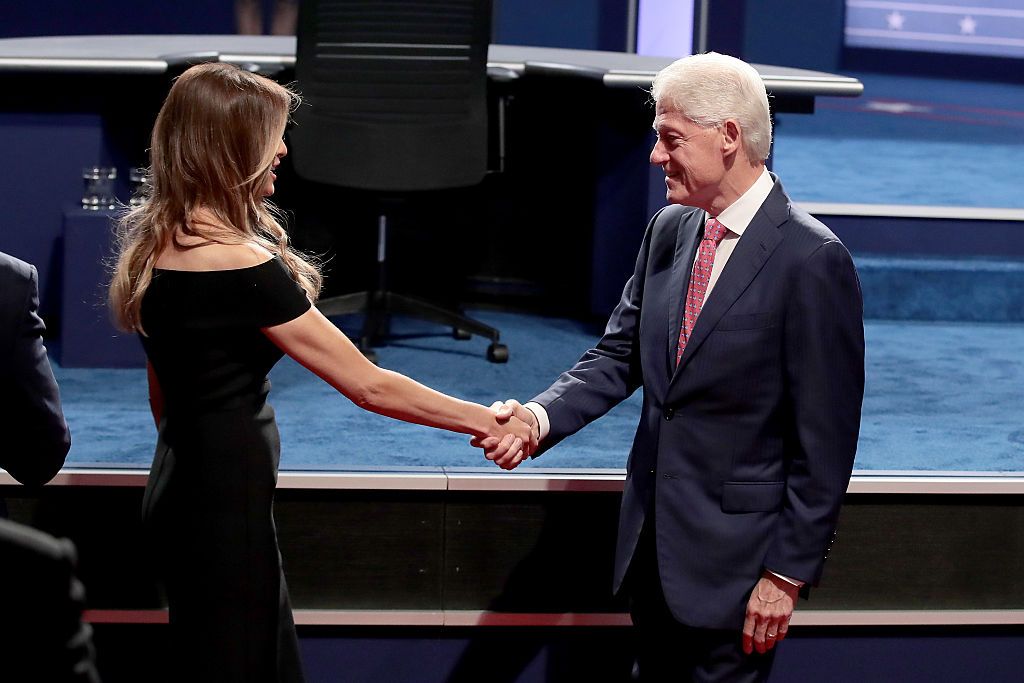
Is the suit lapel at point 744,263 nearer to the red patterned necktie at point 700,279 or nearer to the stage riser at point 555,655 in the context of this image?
the red patterned necktie at point 700,279

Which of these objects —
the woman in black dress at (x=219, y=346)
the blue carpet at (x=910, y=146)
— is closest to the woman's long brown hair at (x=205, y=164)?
the woman in black dress at (x=219, y=346)

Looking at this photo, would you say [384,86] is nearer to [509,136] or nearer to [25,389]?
[509,136]

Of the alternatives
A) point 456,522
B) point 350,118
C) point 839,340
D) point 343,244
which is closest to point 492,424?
point 456,522

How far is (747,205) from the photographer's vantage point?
191 centimetres

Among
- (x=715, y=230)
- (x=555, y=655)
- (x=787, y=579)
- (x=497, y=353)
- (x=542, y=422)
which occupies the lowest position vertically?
(x=555, y=655)

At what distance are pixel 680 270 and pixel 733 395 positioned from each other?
212mm

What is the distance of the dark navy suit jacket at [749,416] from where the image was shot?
1.84 metres

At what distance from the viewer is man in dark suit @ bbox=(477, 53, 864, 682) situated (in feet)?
6.05

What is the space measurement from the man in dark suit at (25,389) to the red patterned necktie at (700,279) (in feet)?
2.91

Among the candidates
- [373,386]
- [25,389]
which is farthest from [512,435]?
[25,389]

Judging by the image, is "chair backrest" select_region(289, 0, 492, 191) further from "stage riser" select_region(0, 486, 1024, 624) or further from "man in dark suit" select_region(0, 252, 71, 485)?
"man in dark suit" select_region(0, 252, 71, 485)

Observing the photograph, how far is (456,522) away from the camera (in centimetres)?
265

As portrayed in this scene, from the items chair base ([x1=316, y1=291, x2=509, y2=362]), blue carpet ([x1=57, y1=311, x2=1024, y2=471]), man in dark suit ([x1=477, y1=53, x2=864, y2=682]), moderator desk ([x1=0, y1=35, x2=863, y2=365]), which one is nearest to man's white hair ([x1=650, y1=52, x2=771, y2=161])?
man in dark suit ([x1=477, y1=53, x2=864, y2=682])

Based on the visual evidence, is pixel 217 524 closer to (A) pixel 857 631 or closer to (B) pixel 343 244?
(A) pixel 857 631
